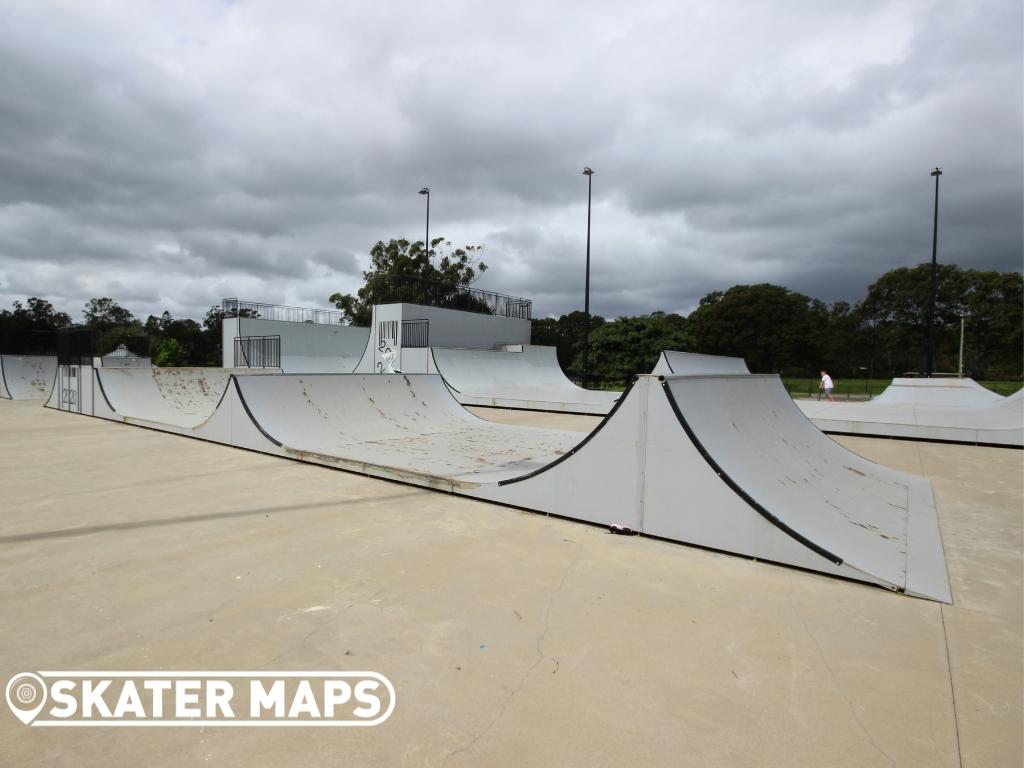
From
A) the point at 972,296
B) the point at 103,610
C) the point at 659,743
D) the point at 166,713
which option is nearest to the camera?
the point at 659,743

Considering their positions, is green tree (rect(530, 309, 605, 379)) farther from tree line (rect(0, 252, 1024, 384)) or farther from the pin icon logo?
the pin icon logo

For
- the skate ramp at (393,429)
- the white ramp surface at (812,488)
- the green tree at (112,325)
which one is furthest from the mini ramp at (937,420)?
the green tree at (112,325)

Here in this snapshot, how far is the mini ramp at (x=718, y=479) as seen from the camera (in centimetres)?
320

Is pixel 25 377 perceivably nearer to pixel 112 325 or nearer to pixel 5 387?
pixel 5 387

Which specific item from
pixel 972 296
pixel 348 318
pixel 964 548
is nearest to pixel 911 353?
pixel 972 296

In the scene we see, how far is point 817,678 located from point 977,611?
1.30 m

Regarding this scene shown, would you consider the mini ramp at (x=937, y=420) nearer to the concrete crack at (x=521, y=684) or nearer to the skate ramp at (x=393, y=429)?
the skate ramp at (x=393, y=429)

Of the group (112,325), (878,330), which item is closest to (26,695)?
(878,330)

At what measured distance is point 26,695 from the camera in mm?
1843

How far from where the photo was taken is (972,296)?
1706 inches

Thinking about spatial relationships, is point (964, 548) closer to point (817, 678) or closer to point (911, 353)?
point (817, 678)

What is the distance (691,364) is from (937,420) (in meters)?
5.70

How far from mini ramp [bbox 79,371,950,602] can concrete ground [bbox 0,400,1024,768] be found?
16 centimetres

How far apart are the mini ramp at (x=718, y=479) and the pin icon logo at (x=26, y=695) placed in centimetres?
301
